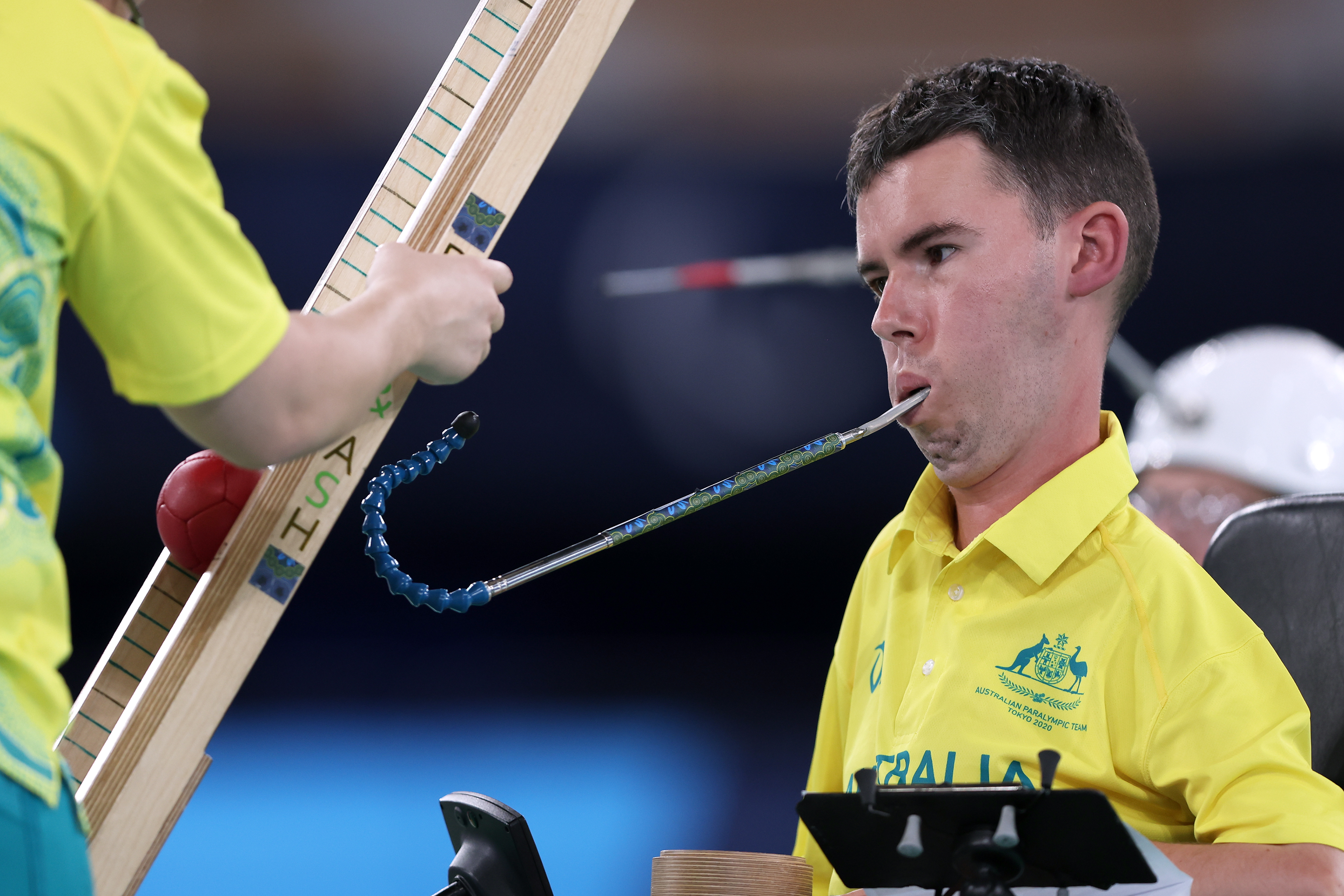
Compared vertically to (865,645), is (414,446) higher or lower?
lower

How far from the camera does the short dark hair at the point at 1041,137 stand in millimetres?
1214

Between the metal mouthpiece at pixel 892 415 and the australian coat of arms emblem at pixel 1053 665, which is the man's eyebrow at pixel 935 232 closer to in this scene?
the metal mouthpiece at pixel 892 415

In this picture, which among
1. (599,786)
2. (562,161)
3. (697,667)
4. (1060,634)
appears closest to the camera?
(1060,634)

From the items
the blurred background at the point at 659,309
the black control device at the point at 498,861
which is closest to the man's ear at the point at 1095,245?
the black control device at the point at 498,861

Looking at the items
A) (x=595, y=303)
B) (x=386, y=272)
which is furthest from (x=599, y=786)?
(x=386, y=272)

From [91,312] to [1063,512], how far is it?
0.85m

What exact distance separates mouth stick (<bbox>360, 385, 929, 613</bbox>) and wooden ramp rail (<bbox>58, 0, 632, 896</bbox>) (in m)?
0.04

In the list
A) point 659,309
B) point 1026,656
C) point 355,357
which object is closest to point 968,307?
point 1026,656

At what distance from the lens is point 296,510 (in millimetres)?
1085

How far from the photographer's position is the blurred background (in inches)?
195

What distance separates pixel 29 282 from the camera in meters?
0.69

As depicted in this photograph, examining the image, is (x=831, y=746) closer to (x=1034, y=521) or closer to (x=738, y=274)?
(x=1034, y=521)

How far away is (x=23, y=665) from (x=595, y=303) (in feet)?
15.8

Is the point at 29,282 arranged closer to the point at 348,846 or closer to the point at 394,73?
the point at 348,846
